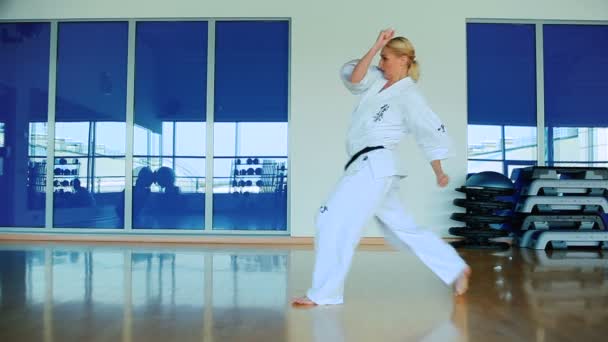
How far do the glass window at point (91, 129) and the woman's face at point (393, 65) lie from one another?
3.87 metres

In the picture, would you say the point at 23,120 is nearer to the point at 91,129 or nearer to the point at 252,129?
the point at 91,129

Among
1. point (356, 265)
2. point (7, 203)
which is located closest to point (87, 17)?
point (7, 203)

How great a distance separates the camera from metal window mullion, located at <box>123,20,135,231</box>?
17.4ft

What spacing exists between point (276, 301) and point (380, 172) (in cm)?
73

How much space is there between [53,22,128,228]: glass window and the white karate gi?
12.6 feet

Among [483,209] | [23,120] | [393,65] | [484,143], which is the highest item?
[23,120]

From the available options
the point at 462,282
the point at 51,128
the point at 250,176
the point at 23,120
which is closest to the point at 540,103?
the point at 250,176

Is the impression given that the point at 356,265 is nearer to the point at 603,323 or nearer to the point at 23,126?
the point at 603,323

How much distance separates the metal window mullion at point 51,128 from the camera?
5.39m

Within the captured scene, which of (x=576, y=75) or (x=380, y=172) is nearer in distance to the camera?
(x=380, y=172)

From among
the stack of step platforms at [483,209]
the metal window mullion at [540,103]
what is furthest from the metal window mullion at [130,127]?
the metal window mullion at [540,103]

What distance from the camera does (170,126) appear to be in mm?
5371

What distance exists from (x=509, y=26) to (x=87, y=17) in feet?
15.0

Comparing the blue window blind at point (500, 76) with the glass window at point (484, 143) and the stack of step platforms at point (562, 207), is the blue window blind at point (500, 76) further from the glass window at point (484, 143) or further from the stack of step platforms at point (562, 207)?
the stack of step platforms at point (562, 207)
